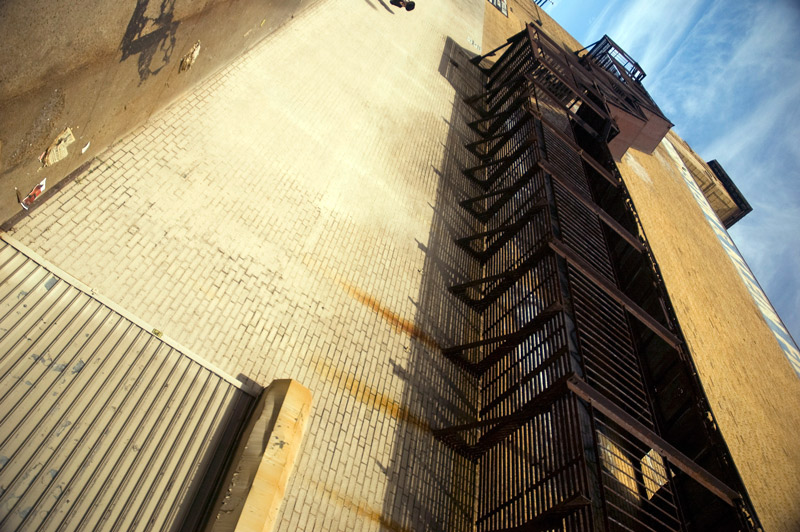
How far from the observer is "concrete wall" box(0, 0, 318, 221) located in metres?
3.72

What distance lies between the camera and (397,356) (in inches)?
281

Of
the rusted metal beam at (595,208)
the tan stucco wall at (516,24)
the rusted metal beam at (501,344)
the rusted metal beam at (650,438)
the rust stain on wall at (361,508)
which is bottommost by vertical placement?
the rust stain on wall at (361,508)

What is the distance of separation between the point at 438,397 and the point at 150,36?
6.21 meters

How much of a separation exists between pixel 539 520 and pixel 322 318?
3763 millimetres

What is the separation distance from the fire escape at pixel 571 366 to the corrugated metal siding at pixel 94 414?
344 cm

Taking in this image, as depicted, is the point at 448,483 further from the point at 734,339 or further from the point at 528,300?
the point at 734,339

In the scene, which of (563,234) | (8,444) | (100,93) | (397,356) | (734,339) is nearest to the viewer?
(8,444)

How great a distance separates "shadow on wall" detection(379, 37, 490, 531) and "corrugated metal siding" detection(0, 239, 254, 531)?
8.06 feet

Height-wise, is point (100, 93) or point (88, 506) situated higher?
point (100, 93)

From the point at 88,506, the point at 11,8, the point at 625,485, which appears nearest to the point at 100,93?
the point at 11,8

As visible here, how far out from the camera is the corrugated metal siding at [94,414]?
12.9ft

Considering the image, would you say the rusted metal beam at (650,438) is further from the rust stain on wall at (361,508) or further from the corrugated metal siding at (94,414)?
the corrugated metal siding at (94,414)

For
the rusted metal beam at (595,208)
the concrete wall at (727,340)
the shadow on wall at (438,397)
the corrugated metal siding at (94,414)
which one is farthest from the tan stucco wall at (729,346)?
the corrugated metal siding at (94,414)

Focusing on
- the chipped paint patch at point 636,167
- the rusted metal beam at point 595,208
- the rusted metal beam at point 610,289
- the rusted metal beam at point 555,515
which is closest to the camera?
the rusted metal beam at point 555,515
